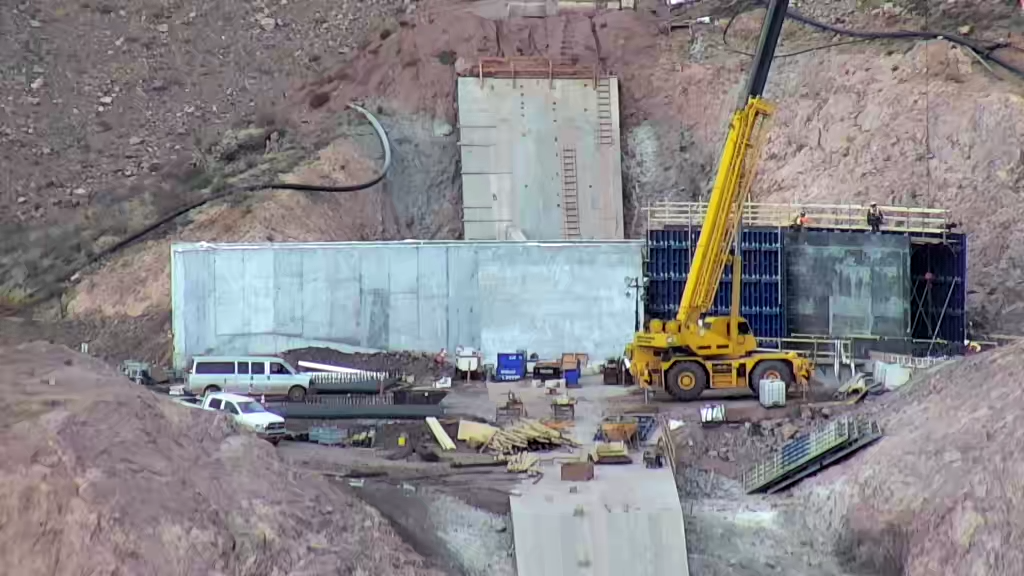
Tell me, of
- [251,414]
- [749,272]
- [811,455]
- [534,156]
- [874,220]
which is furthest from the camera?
[534,156]

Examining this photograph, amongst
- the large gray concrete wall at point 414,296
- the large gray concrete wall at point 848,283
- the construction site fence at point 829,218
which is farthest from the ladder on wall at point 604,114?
the large gray concrete wall at point 848,283

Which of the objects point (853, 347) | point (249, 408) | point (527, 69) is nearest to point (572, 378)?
point (853, 347)

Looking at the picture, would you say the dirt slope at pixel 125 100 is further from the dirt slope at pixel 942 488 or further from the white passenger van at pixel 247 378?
the dirt slope at pixel 942 488

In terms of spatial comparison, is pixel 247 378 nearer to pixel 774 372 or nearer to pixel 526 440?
pixel 526 440

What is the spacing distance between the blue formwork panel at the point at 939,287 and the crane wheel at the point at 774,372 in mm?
7585

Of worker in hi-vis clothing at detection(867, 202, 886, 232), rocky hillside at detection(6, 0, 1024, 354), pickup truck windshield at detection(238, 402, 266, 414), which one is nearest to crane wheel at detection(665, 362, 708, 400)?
pickup truck windshield at detection(238, 402, 266, 414)

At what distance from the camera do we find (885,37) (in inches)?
1537

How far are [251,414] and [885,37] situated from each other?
85.8 ft

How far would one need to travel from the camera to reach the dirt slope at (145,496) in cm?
1248

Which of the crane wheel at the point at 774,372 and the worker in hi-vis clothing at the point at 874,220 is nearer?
the crane wheel at the point at 774,372

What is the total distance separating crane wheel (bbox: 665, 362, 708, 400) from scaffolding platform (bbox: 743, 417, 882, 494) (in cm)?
521

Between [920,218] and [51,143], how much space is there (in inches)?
1099

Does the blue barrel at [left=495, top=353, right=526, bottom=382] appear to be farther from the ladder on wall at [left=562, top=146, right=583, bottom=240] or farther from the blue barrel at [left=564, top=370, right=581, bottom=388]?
the ladder on wall at [left=562, top=146, right=583, bottom=240]

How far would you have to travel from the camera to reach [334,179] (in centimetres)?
3719
